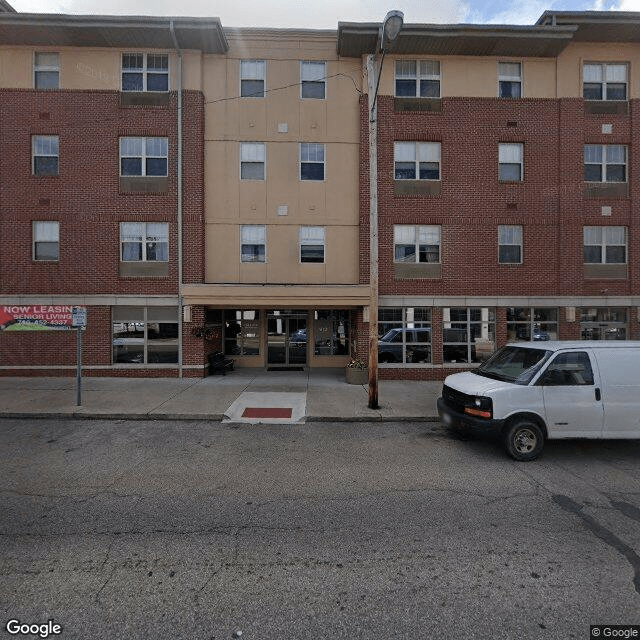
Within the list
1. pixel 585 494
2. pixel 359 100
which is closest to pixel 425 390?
pixel 585 494

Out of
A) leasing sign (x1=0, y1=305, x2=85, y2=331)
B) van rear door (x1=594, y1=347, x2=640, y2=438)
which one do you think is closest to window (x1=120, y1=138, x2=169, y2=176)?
leasing sign (x1=0, y1=305, x2=85, y2=331)

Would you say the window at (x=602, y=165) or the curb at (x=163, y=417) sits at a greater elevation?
the window at (x=602, y=165)

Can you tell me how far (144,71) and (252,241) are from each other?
7076 millimetres

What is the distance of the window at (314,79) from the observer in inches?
522

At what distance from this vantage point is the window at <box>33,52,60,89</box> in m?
12.9

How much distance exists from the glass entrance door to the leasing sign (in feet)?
23.8

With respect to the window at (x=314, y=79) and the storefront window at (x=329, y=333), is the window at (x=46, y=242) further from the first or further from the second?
the window at (x=314, y=79)

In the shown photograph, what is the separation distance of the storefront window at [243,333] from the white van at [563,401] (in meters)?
10.9

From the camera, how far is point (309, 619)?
275cm

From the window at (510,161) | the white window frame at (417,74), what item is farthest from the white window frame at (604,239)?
the white window frame at (417,74)

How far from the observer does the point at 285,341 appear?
15.8 meters

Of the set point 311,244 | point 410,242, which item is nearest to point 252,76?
point 311,244

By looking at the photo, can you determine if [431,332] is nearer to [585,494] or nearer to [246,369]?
[246,369]

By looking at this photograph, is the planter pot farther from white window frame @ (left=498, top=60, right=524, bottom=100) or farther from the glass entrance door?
white window frame @ (left=498, top=60, right=524, bottom=100)
